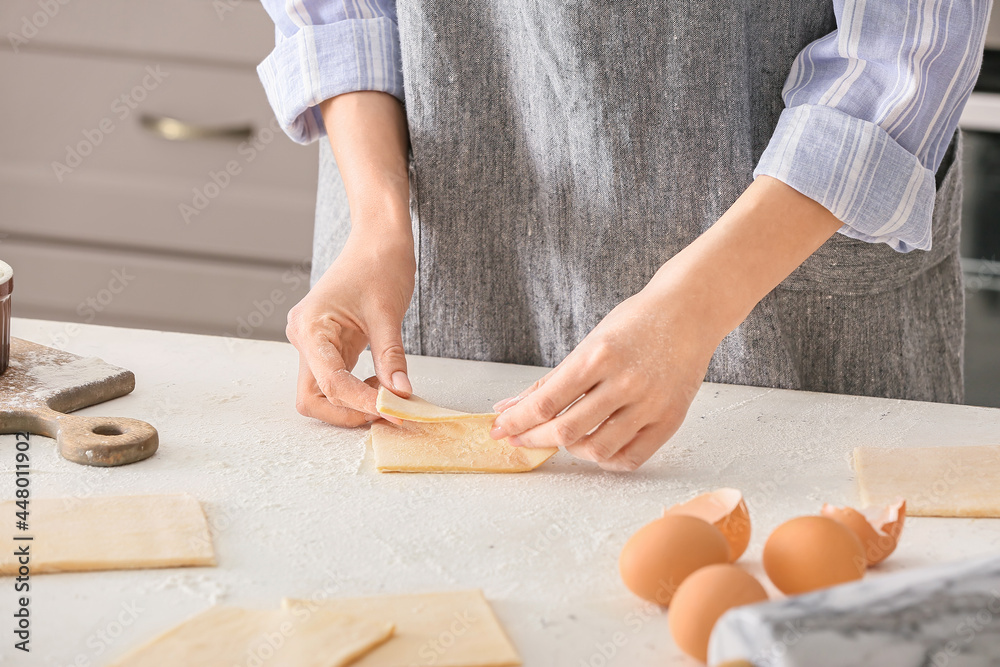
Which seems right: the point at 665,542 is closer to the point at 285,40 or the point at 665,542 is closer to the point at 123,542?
the point at 123,542

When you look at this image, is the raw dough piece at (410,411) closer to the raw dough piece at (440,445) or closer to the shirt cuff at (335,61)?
the raw dough piece at (440,445)

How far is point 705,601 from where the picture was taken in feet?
1.69

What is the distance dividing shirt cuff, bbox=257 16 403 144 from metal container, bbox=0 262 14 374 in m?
0.35

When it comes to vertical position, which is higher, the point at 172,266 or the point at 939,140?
the point at 939,140

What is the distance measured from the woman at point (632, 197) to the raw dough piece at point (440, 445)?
0.02 metres

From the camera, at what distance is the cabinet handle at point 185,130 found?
6.58 feet

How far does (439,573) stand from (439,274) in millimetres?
523

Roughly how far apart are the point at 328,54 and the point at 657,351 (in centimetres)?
53

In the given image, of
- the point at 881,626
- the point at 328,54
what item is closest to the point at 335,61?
the point at 328,54

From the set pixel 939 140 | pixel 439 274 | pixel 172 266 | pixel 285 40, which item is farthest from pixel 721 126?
pixel 172 266

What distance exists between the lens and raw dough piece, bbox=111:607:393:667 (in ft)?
1.66

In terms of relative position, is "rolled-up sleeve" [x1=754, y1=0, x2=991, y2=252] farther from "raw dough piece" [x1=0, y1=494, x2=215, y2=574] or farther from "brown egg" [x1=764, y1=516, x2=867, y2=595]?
"raw dough piece" [x1=0, y1=494, x2=215, y2=574]

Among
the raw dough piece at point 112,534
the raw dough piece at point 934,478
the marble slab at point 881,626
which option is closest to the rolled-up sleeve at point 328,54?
the raw dough piece at point 112,534

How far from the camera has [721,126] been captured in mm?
953
